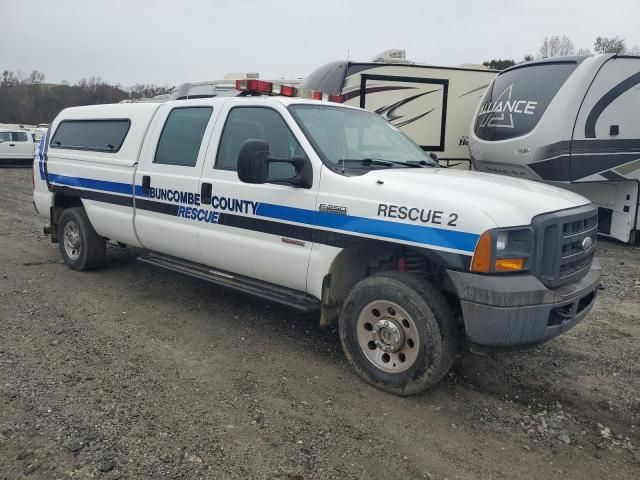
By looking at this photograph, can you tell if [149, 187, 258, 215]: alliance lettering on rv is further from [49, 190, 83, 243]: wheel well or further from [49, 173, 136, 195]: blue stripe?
[49, 190, 83, 243]: wheel well

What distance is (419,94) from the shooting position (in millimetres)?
10883

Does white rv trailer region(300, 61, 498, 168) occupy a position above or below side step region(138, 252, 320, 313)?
above

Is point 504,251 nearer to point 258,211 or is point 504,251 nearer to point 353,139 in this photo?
point 353,139

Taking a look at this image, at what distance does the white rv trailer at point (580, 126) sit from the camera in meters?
8.09

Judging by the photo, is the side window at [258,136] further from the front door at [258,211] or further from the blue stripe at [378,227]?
the blue stripe at [378,227]

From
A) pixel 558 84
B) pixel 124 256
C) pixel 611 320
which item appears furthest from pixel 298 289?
pixel 558 84

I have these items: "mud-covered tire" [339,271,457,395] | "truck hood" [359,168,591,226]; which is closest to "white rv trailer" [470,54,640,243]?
"truck hood" [359,168,591,226]

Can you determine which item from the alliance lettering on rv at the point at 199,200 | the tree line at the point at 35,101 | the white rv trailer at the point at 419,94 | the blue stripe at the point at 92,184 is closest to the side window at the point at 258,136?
the alliance lettering on rv at the point at 199,200

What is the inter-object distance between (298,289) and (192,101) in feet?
7.24

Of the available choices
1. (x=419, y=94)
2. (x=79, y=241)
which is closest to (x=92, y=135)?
(x=79, y=241)

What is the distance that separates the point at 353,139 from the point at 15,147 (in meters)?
23.2

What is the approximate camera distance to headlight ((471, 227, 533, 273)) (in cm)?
329

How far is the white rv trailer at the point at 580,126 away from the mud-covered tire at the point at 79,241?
20.3 feet

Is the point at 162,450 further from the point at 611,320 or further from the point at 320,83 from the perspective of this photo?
the point at 320,83
